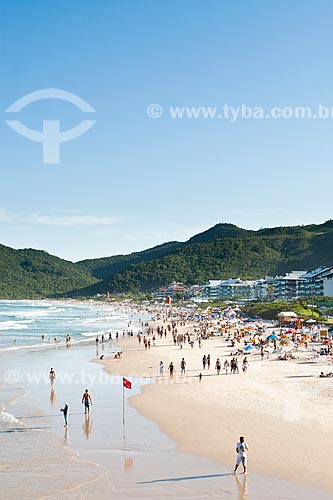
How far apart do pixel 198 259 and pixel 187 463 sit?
172 meters

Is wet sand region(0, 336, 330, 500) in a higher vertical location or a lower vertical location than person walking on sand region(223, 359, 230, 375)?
lower

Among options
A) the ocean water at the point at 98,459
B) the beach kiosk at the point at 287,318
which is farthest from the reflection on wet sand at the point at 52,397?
the beach kiosk at the point at 287,318

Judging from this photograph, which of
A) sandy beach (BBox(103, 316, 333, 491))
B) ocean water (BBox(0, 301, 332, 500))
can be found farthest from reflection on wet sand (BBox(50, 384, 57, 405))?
sandy beach (BBox(103, 316, 333, 491))

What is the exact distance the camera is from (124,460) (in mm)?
12977

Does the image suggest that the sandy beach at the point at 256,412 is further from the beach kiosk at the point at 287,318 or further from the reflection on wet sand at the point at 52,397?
the beach kiosk at the point at 287,318

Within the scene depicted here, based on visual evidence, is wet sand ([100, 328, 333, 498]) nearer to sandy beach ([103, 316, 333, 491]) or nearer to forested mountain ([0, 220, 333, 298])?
sandy beach ([103, 316, 333, 491])

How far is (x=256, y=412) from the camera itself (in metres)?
17.8

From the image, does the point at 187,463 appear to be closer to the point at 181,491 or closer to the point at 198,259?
the point at 181,491

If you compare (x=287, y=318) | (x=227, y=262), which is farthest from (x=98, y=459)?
(x=227, y=262)

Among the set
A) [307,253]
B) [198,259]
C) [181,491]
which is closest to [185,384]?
[181,491]

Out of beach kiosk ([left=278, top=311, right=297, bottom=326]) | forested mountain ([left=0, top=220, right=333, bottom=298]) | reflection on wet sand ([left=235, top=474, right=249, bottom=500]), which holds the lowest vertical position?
reflection on wet sand ([left=235, top=474, right=249, bottom=500])

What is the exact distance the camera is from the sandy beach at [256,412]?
12.9m

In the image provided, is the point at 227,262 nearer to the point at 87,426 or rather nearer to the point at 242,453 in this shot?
the point at 87,426

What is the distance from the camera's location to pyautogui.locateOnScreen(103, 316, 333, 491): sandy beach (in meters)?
12.9
